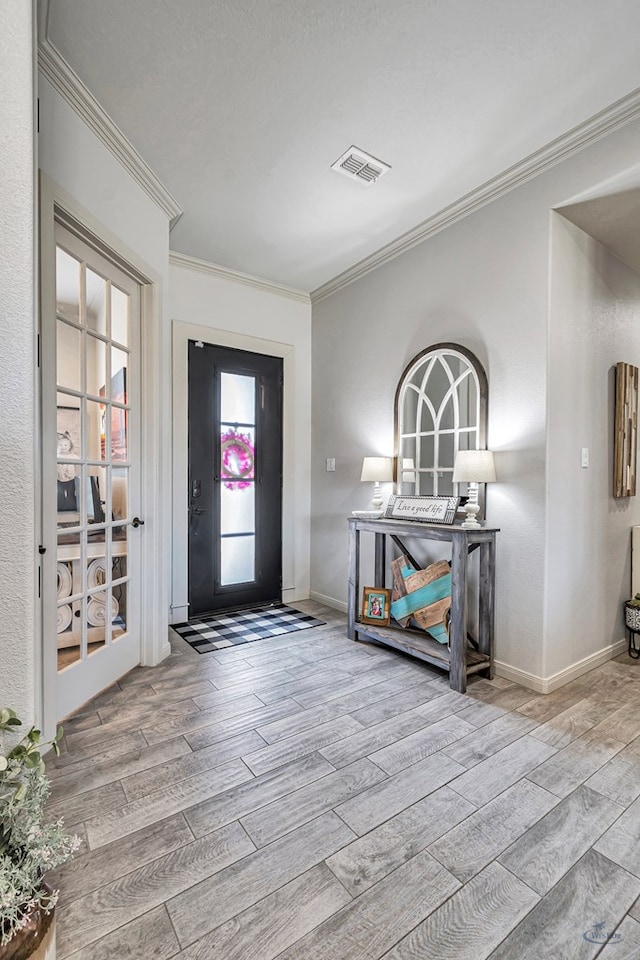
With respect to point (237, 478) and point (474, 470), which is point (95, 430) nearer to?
point (237, 478)

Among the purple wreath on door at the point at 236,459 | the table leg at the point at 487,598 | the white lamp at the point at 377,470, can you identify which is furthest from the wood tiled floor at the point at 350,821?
the purple wreath on door at the point at 236,459

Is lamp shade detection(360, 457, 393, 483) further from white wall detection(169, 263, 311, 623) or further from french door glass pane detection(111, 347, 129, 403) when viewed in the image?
french door glass pane detection(111, 347, 129, 403)

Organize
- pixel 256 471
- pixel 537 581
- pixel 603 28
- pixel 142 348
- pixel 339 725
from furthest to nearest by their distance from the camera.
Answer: pixel 256 471 → pixel 142 348 → pixel 537 581 → pixel 339 725 → pixel 603 28

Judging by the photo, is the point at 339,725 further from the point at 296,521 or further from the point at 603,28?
the point at 603,28

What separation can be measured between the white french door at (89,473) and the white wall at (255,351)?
79cm


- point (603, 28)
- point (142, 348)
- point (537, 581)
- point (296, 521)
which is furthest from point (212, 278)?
point (537, 581)

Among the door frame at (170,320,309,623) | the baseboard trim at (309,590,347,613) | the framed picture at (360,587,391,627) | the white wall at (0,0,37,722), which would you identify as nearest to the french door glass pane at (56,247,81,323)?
the white wall at (0,0,37,722)

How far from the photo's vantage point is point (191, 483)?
11.7 feet

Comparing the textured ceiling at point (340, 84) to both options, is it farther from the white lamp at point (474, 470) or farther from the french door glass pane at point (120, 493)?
the french door glass pane at point (120, 493)

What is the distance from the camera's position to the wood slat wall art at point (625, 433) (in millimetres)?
2873

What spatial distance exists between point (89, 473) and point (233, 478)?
5.14 ft

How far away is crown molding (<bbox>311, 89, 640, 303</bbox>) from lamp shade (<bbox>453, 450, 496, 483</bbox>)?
151cm

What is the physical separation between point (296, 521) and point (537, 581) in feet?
7.22

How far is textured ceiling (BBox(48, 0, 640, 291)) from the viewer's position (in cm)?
169
